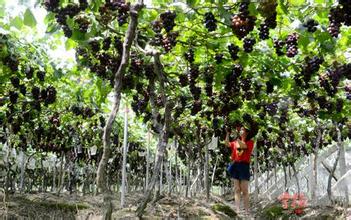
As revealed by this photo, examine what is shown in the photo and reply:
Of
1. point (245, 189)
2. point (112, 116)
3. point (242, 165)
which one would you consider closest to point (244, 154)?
point (242, 165)

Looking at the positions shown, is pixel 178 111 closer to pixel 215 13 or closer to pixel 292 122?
pixel 215 13

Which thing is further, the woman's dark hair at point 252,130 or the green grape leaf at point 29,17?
the woman's dark hair at point 252,130

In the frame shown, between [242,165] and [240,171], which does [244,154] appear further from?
[240,171]

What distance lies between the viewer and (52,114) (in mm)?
10531

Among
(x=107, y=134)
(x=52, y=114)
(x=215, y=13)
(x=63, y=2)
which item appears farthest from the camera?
(x=52, y=114)

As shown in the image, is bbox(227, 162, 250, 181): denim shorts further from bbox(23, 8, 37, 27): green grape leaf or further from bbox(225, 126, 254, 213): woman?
bbox(23, 8, 37, 27): green grape leaf

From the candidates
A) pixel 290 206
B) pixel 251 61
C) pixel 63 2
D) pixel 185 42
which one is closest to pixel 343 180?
pixel 290 206

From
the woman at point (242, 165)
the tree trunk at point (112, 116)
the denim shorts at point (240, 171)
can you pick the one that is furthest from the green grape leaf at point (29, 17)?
the denim shorts at point (240, 171)

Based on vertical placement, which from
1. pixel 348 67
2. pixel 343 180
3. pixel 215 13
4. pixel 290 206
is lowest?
pixel 290 206

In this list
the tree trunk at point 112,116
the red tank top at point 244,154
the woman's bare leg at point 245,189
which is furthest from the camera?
the red tank top at point 244,154

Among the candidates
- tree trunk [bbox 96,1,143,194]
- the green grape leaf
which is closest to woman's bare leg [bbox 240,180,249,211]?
tree trunk [bbox 96,1,143,194]

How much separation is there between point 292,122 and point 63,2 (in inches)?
353

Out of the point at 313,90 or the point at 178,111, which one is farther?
the point at 178,111

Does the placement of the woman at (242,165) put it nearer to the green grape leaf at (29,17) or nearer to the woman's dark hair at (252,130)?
the woman's dark hair at (252,130)
